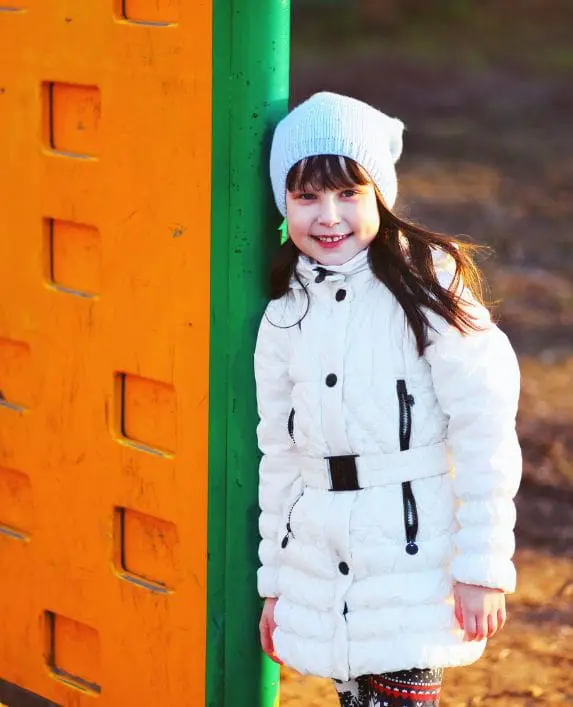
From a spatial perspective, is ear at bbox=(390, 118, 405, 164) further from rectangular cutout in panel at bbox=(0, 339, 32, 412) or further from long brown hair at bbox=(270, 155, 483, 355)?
rectangular cutout in panel at bbox=(0, 339, 32, 412)

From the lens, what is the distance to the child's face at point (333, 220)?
2.57 metres

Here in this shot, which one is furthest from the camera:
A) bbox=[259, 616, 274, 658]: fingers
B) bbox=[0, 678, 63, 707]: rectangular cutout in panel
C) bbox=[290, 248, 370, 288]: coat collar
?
bbox=[0, 678, 63, 707]: rectangular cutout in panel

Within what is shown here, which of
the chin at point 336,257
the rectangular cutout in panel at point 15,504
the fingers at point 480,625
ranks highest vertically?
the chin at point 336,257

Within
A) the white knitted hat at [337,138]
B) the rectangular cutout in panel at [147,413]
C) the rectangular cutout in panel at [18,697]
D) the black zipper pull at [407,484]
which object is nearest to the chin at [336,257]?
the white knitted hat at [337,138]

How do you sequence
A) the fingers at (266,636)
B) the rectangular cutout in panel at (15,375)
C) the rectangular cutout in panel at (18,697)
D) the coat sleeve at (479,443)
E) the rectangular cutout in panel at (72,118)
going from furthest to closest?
1. the rectangular cutout in panel at (18,697)
2. the rectangular cutout in panel at (15,375)
3. the rectangular cutout in panel at (72,118)
4. the fingers at (266,636)
5. the coat sleeve at (479,443)

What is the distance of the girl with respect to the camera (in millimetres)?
2533

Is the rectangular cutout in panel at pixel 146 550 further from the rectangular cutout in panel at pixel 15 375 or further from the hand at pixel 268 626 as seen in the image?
the rectangular cutout in panel at pixel 15 375

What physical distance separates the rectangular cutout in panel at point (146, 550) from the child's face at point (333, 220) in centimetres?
71

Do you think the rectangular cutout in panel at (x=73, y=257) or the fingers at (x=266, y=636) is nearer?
the fingers at (x=266, y=636)

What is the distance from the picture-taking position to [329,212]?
2.56 m

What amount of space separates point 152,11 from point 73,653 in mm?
1455

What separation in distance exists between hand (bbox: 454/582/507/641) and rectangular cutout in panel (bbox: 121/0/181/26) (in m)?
1.18

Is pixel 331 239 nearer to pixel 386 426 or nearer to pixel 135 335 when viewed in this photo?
pixel 386 426

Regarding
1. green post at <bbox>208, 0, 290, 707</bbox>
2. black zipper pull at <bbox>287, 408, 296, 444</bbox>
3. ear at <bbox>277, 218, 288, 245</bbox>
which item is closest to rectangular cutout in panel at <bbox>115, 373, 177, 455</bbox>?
green post at <bbox>208, 0, 290, 707</bbox>
